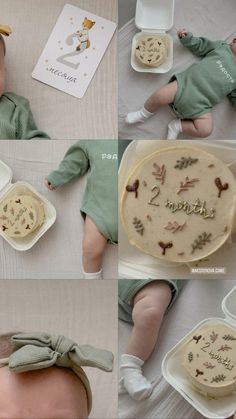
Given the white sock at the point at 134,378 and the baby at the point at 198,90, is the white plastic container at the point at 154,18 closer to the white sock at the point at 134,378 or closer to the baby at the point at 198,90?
the baby at the point at 198,90

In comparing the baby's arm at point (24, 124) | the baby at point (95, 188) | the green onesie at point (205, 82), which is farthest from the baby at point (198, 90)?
the baby's arm at point (24, 124)

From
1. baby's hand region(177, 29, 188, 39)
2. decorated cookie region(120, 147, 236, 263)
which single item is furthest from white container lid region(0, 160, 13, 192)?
baby's hand region(177, 29, 188, 39)

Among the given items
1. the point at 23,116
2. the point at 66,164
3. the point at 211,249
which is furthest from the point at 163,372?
the point at 23,116

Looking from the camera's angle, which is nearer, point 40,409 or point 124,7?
point 40,409

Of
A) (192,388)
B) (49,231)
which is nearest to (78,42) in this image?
(49,231)

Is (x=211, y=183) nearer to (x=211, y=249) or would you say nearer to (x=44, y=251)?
(x=211, y=249)

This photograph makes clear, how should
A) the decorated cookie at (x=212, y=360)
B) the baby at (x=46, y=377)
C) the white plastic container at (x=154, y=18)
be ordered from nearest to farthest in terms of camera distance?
the baby at (x=46, y=377)
the decorated cookie at (x=212, y=360)
the white plastic container at (x=154, y=18)
